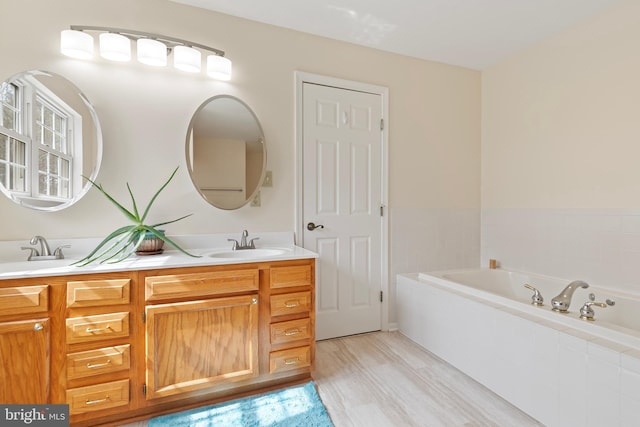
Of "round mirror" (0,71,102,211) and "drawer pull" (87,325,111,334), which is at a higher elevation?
"round mirror" (0,71,102,211)

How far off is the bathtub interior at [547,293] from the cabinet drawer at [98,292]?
2100 mm

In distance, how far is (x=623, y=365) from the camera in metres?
1.23

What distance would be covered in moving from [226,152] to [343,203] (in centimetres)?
100

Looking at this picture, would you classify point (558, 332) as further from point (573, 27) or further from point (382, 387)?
point (573, 27)

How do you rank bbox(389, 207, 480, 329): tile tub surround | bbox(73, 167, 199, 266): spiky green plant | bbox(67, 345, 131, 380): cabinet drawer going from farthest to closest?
bbox(389, 207, 480, 329): tile tub surround → bbox(73, 167, 199, 266): spiky green plant → bbox(67, 345, 131, 380): cabinet drawer

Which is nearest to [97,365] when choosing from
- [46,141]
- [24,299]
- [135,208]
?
[24,299]

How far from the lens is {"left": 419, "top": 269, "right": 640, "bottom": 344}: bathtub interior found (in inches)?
65.4

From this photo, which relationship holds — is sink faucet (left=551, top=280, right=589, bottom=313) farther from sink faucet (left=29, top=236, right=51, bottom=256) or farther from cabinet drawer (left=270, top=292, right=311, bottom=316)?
sink faucet (left=29, top=236, right=51, bottom=256)

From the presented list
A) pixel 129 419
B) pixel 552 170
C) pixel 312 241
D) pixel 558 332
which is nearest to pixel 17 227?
pixel 129 419

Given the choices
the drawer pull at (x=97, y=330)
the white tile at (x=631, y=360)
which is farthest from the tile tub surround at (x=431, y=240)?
the drawer pull at (x=97, y=330)

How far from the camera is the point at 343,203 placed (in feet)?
8.29

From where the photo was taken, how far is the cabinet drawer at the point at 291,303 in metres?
1.80

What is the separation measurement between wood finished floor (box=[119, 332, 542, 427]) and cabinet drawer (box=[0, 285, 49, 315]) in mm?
767

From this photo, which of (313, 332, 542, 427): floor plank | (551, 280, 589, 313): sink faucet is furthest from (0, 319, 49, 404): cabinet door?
(551, 280, 589, 313): sink faucet
